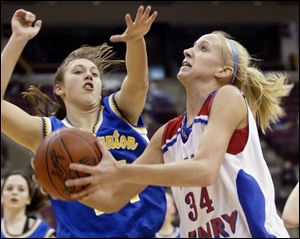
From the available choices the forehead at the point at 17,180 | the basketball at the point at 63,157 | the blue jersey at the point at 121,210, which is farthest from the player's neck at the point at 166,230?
the basketball at the point at 63,157

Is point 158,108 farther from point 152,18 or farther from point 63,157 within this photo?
point 63,157

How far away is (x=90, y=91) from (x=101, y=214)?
657mm

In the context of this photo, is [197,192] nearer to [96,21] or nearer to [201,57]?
[201,57]

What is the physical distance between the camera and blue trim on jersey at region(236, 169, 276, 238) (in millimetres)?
2863

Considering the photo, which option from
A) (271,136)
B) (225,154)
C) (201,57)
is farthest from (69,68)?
(271,136)

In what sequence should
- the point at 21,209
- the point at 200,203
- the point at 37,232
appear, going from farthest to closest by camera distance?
the point at 21,209
the point at 37,232
the point at 200,203

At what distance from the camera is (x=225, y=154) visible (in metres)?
2.91

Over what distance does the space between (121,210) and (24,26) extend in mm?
1450

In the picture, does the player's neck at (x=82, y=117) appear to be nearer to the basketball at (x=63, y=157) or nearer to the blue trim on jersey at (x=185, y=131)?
the blue trim on jersey at (x=185, y=131)

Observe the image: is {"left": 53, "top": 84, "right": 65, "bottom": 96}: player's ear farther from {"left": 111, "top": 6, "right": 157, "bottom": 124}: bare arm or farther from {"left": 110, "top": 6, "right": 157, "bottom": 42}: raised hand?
{"left": 110, "top": 6, "right": 157, "bottom": 42}: raised hand

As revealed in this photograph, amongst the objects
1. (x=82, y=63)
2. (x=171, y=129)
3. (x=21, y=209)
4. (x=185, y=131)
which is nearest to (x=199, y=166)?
(x=185, y=131)

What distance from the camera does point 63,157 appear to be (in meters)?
2.65

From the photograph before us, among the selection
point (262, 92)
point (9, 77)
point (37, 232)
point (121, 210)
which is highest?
point (9, 77)

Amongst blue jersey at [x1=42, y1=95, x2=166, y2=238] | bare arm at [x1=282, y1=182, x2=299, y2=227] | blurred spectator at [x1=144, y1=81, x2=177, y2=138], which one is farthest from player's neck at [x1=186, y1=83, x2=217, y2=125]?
blurred spectator at [x1=144, y1=81, x2=177, y2=138]
